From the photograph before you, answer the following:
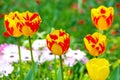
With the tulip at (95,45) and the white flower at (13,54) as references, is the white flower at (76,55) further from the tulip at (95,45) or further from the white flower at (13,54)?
the tulip at (95,45)

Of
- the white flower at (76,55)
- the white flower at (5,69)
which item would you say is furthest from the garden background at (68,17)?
the white flower at (5,69)

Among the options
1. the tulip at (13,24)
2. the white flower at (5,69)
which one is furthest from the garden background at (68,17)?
the tulip at (13,24)

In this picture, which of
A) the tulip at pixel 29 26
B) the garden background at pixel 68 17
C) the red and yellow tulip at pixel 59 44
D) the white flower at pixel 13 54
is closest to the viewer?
the red and yellow tulip at pixel 59 44

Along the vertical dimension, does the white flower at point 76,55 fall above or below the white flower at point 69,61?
above

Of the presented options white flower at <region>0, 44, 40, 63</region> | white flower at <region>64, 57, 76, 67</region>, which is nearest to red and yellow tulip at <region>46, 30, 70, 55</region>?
white flower at <region>0, 44, 40, 63</region>

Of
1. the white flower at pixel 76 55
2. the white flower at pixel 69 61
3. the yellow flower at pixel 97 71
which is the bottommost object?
the yellow flower at pixel 97 71

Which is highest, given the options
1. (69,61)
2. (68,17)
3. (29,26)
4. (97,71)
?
(68,17)

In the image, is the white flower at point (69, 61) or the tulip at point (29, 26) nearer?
the tulip at point (29, 26)

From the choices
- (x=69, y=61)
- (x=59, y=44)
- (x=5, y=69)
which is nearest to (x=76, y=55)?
(x=69, y=61)

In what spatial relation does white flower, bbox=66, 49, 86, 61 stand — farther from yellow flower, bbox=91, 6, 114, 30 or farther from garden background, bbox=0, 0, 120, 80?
garden background, bbox=0, 0, 120, 80

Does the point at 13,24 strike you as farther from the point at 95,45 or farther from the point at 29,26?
the point at 95,45

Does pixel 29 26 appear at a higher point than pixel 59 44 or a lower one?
higher

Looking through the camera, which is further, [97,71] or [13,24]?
[13,24]

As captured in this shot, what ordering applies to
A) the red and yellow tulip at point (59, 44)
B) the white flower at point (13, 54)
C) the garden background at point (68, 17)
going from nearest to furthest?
1. the red and yellow tulip at point (59, 44)
2. the white flower at point (13, 54)
3. the garden background at point (68, 17)
